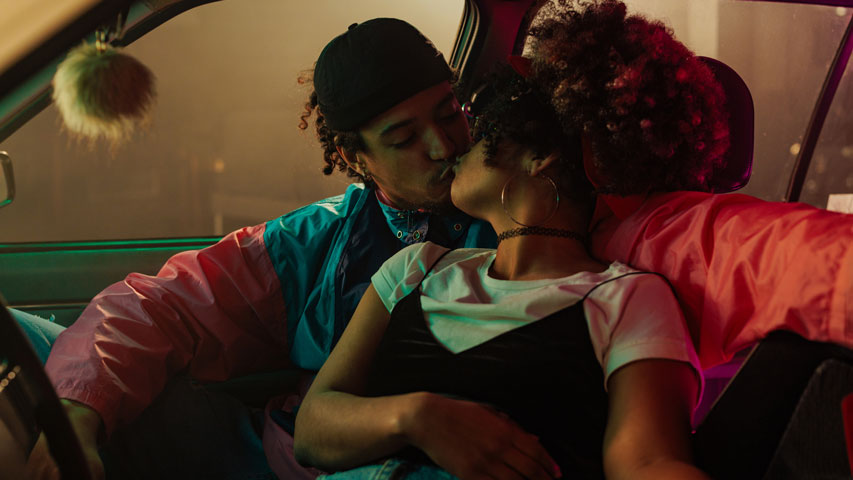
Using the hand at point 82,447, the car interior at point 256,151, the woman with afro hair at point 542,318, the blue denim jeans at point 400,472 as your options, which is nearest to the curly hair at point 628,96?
the woman with afro hair at point 542,318

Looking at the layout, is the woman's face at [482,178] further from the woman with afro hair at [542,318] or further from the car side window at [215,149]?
the car side window at [215,149]

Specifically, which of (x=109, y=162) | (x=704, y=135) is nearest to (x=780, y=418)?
(x=704, y=135)

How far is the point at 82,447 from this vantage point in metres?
0.94

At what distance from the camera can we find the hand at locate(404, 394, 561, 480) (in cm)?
106

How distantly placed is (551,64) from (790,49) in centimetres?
239

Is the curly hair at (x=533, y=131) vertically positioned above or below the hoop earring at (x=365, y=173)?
above

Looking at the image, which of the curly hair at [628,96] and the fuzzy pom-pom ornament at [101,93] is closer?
the fuzzy pom-pom ornament at [101,93]

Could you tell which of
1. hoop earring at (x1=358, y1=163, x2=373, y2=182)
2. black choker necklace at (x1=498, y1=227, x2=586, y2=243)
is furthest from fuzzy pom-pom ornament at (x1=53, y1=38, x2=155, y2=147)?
hoop earring at (x1=358, y1=163, x2=373, y2=182)

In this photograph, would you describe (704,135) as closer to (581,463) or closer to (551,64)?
(551,64)

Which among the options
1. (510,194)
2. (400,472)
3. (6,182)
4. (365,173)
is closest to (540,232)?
(510,194)

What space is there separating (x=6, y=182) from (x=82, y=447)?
1.06 meters

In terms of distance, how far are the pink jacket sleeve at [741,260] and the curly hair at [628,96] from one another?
0.09 metres

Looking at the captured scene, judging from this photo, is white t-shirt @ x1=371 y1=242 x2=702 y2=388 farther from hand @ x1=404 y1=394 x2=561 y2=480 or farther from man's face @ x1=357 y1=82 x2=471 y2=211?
man's face @ x1=357 y1=82 x2=471 y2=211

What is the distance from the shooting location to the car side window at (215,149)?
7.86 feet
